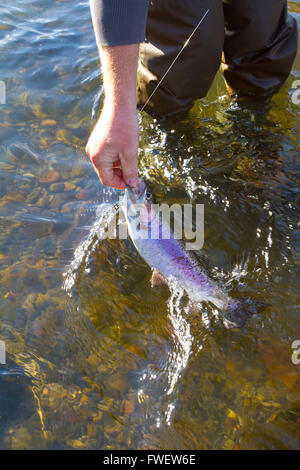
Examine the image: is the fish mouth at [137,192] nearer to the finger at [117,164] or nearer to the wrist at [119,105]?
the finger at [117,164]

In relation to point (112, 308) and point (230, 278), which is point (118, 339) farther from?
point (230, 278)

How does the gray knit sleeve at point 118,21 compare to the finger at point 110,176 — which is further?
the finger at point 110,176

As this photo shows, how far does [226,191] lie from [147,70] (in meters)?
1.55

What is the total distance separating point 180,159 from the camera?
4375 millimetres

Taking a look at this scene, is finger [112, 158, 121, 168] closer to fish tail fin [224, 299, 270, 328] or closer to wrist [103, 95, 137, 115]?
wrist [103, 95, 137, 115]

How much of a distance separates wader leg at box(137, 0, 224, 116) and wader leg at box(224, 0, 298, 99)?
0.91 feet

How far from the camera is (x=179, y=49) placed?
3.68 meters

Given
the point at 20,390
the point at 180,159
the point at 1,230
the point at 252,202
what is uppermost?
the point at 180,159

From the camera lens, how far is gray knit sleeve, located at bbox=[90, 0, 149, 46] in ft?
7.30

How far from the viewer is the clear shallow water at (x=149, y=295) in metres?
2.70

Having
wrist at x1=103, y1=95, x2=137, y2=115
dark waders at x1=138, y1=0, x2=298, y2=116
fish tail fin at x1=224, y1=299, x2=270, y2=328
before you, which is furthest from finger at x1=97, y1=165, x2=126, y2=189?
dark waders at x1=138, y1=0, x2=298, y2=116

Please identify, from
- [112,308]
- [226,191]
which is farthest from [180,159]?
[112,308]

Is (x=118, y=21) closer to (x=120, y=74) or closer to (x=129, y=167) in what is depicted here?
(x=120, y=74)

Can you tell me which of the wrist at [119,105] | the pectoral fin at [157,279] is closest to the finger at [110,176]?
the wrist at [119,105]
